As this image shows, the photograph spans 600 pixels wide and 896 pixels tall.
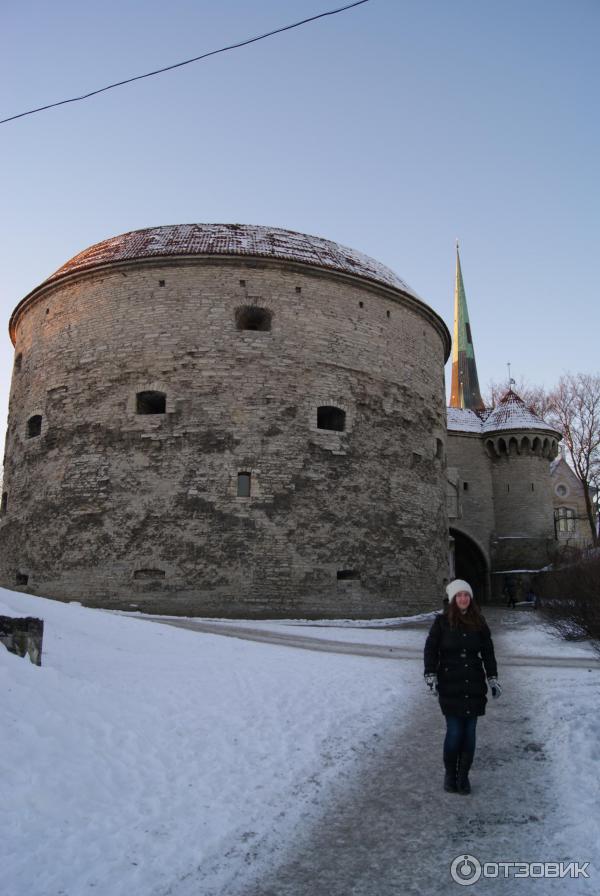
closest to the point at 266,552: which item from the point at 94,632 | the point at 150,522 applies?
the point at 150,522

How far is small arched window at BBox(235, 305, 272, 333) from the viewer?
1652cm

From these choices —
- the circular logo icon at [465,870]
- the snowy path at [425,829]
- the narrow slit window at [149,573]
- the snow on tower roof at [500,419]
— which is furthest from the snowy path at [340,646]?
the snow on tower roof at [500,419]

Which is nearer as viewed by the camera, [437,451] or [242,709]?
[242,709]

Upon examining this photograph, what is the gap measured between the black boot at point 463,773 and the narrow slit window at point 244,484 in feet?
37.1

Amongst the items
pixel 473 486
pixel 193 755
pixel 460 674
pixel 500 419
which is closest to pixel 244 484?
pixel 193 755

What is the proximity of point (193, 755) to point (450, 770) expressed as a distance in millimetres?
1547

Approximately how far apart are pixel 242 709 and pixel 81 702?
1490mm

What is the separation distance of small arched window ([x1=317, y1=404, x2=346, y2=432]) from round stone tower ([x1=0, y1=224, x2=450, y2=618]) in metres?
0.07

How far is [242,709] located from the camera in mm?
Answer: 5832

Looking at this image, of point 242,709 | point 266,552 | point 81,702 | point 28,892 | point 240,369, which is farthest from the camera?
point 240,369

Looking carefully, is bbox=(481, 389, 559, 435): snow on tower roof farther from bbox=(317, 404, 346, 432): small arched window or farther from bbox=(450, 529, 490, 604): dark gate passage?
bbox=(317, 404, 346, 432): small arched window

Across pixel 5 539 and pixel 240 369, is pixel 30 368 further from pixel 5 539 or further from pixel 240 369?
pixel 240 369

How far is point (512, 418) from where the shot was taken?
88.2ft

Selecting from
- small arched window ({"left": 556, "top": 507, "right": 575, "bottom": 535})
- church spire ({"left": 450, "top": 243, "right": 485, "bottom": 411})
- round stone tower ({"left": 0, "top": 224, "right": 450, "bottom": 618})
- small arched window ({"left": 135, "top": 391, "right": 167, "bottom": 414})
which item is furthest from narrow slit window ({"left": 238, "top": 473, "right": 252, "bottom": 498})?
church spire ({"left": 450, "top": 243, "right": 485, "bottom": 411})
